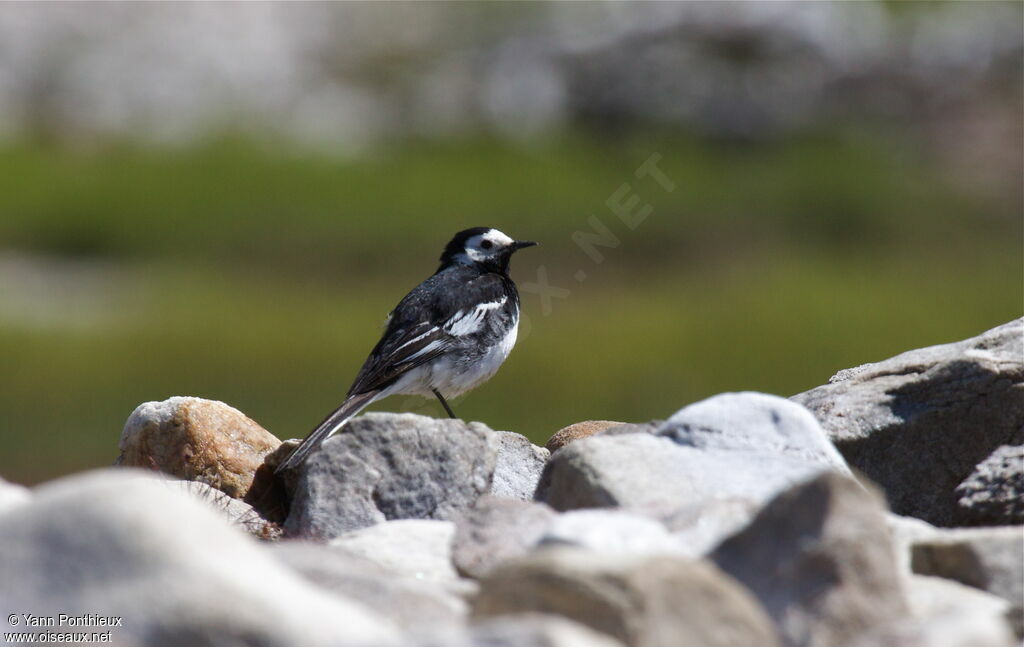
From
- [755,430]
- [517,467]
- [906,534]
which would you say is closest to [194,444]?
[517,467]

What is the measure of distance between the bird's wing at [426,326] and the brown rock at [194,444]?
104 centimetres

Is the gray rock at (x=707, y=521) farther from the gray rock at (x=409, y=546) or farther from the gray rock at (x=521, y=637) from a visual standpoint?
the gray rock at (x=521, y=637)

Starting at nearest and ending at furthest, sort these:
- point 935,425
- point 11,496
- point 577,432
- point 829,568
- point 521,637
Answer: point 521,637
point 829,568
point 11,496
point 935,425
point 577,432

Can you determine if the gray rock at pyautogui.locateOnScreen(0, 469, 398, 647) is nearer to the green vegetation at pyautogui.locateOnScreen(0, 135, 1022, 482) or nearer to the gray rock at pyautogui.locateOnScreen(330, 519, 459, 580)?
the gray rock at pyautogui.locateOnScreen(330, 519, 459, 580)

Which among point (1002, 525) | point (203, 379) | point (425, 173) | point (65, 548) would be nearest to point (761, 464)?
point (1002, 525)

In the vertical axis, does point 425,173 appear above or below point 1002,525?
above

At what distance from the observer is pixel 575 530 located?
5.66m

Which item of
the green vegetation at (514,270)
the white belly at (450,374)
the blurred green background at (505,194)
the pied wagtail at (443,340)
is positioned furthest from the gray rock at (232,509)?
the blurred green background at (505,194)

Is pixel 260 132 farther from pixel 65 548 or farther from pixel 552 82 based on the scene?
pixel 65 548

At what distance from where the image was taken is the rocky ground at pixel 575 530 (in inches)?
190

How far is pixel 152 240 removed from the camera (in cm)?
3450

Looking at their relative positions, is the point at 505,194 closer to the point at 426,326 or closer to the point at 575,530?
the point at 426,326

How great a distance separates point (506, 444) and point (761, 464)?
8.28ft

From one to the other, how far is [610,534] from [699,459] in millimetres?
1442
